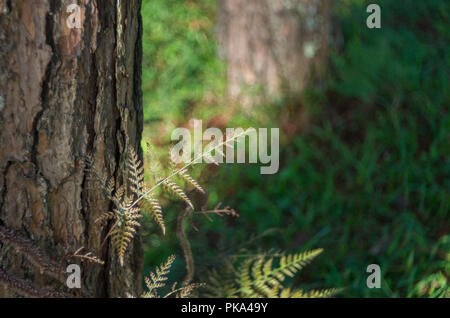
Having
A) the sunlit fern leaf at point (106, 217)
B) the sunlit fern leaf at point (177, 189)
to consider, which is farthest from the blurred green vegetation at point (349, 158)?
the sunlit fern leaf at point (177, 189)

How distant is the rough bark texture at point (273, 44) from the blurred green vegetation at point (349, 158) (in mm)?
144

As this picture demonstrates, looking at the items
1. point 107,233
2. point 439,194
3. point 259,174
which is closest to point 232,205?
point 259,174

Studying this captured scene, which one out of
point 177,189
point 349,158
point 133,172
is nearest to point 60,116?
point 133,172

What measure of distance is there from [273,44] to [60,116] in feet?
7.23

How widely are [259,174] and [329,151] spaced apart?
0.47 m

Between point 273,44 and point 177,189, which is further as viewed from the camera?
point 273,44

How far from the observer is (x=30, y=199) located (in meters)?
1.38

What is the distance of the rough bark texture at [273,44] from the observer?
325 cm

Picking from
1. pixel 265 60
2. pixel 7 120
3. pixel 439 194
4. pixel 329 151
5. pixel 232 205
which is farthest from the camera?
pixel 265 60

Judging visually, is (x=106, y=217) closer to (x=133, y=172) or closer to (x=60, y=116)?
(x=133, y=172)

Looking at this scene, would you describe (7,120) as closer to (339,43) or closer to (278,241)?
(278,241)

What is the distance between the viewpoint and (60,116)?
1334mm

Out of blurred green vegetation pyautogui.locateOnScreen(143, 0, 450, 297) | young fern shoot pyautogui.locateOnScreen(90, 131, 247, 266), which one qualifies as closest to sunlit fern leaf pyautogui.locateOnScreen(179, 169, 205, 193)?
young fern shoot pyautogui.locateOnScreen(90, 131, 247, 266)
